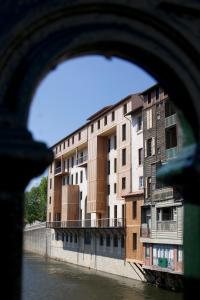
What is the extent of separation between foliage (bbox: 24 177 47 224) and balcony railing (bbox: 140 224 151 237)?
52053mm

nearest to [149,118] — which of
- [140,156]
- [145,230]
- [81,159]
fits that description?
[140,156]

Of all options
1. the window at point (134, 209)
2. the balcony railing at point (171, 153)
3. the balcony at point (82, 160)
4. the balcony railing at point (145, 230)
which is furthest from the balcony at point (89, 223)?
the balcony railing at point (171, 153)

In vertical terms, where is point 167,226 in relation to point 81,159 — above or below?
below

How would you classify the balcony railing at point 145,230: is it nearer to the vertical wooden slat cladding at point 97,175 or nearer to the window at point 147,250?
the window at point 147,250

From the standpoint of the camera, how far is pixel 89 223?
52.0 meters

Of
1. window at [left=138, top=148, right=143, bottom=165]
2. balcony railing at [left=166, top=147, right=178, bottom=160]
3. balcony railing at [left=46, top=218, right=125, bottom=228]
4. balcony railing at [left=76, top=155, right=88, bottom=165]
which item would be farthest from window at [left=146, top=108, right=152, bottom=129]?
balcony railing at [left=76, top=155, right=88, bottom=165]

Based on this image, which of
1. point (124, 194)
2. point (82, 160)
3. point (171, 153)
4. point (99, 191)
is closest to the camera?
point (171, 153)

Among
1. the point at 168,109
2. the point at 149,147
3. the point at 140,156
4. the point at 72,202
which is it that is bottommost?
the point at 72,202

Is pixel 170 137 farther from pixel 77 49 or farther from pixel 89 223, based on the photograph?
pixel 77 49

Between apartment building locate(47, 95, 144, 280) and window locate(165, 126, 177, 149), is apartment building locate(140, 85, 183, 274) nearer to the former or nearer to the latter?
window locate(165, 126, 177, 149)

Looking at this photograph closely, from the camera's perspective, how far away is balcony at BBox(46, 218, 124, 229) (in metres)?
43.7

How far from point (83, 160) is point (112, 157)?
8088mm

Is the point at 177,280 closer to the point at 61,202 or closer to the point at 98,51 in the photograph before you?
the point at 98,51

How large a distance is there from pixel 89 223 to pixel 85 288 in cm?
1724
